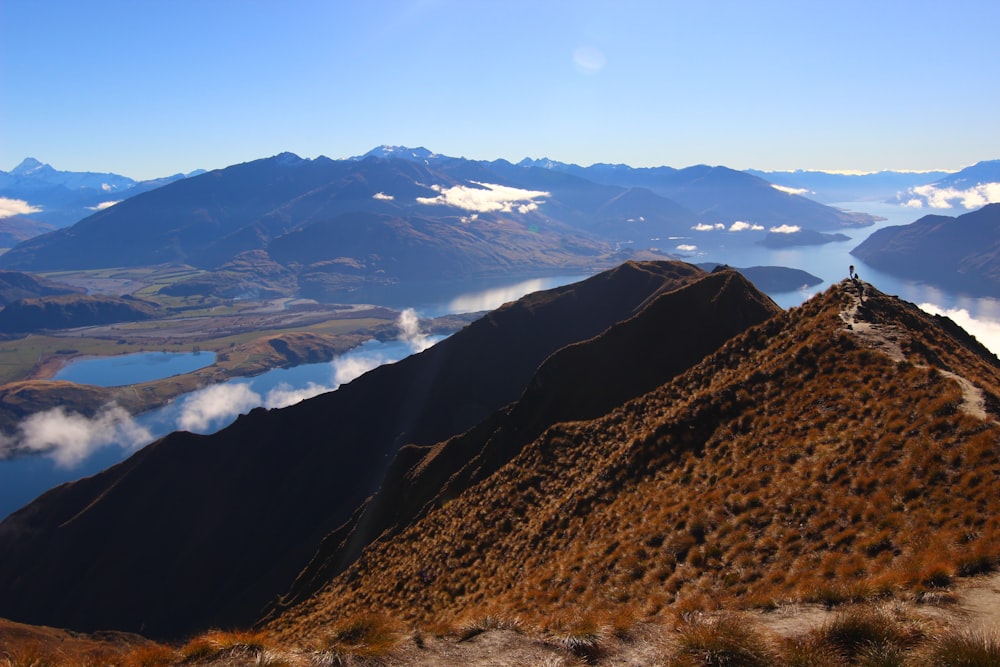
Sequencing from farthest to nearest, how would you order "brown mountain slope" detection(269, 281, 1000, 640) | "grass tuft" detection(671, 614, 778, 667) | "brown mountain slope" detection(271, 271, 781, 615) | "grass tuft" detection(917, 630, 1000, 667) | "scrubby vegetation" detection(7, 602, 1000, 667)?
"brown mountain slope" detection(271, 271, 781, 615), "brown mountain slope" detection(269, 281, 1000, 640), "grass tuft" detection(671, 614, 778, 667), "scrubby vegetation" detection(7, 602, 1000, 667), "grass tuft" detection(917, 630, 1000, 667)

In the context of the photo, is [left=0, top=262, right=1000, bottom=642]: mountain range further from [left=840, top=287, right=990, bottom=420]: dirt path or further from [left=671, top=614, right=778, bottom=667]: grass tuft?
[left=671, top=614, right=778, bottom=667]: grass tuft

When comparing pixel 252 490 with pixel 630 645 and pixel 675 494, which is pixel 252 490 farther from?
pixel 630 645

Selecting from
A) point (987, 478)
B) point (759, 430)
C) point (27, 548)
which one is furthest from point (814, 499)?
point (27, 548)

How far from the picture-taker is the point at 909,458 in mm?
17188

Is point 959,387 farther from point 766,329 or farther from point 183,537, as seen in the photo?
point 183,537

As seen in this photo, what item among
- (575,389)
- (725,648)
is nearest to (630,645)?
(725,648)

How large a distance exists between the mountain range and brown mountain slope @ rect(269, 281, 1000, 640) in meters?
0.09

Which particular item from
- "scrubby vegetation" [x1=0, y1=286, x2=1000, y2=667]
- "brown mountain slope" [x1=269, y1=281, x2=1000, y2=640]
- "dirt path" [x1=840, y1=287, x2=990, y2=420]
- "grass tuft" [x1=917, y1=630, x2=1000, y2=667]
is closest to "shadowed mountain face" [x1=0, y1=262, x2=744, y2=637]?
"brown mountain slope" [x1=269, y1=281, x2=1000, y2=640]

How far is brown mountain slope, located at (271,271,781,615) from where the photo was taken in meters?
47.4

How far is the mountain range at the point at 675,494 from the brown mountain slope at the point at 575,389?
242mm

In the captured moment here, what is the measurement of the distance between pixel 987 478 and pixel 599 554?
1187 cm

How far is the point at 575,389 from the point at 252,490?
65738 millimetres

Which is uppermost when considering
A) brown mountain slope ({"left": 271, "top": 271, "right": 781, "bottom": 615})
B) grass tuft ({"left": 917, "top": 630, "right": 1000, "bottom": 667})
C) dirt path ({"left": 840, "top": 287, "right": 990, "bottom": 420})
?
dirt path ({"left": 840, "top": 287, "right": 990, "bottom": 420})

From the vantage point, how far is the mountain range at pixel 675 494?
50.9 feet
